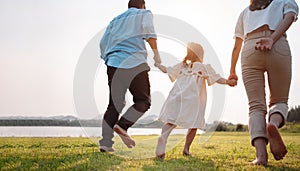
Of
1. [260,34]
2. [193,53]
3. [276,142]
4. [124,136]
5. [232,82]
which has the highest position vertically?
[260,34]

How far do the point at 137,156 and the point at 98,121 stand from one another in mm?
811

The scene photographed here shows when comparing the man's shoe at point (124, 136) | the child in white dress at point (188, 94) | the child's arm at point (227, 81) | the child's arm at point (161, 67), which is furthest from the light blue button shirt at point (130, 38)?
the child's arm at point (227, 81)

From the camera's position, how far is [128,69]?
16.1ft

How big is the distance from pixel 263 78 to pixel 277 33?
0.46 m

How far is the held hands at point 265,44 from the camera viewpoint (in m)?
4.01

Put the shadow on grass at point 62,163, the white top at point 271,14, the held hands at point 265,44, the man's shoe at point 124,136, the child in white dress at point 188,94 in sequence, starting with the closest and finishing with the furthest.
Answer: the shadow on grass at point 62,163 < the held hands at point 265,44 < the white top at point 271,14 < the child in white dress at point 188,94 < the man's shoe at point 124,136

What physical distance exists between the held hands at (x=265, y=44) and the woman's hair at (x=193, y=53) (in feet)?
3.26

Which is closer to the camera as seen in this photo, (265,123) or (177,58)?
(265,123)

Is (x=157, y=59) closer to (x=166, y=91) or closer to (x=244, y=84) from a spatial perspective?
(x=166, y=91)

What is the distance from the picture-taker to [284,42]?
416cm

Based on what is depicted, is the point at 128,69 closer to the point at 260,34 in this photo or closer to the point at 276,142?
Answer: the point at 260,34

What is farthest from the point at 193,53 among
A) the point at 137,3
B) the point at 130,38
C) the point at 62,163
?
the point at 62,163

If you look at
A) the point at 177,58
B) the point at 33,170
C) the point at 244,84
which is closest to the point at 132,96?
the point at 177,58

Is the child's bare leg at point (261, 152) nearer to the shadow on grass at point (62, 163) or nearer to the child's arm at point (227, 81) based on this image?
the child's arm at point (227, 81)
